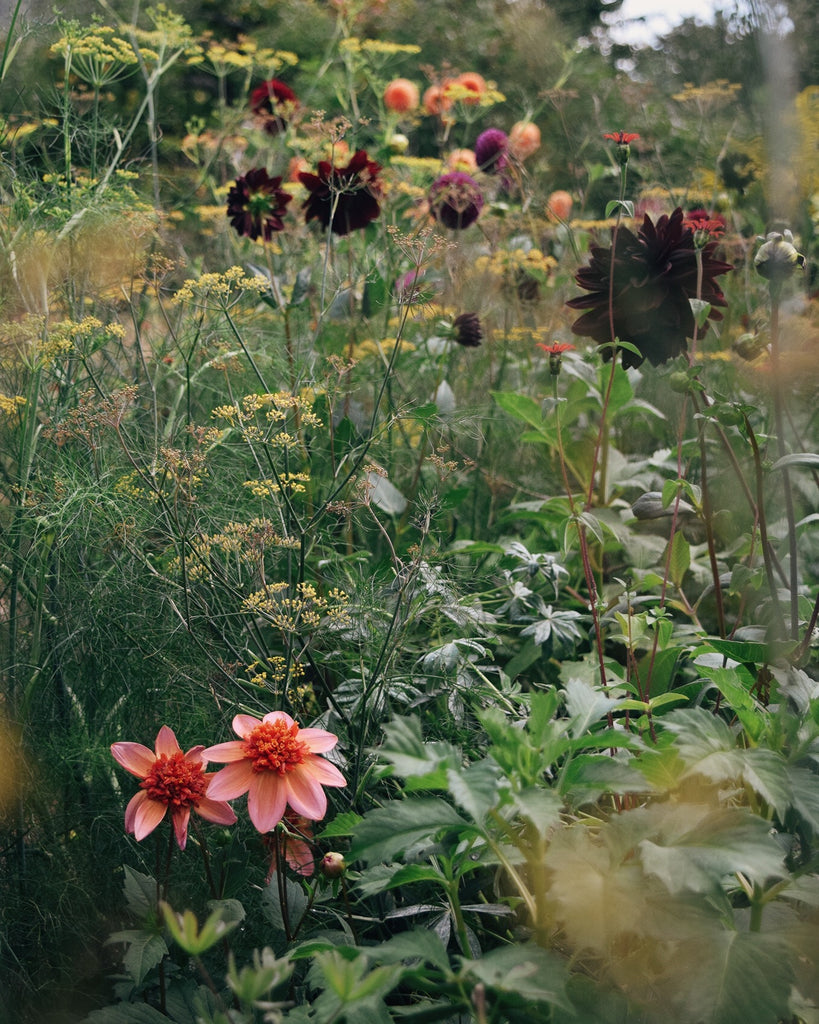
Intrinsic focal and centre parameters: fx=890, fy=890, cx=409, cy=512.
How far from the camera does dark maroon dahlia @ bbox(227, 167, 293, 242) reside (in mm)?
1517

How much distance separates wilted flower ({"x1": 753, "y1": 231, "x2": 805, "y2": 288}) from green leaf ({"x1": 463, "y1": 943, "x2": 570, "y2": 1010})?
2.20 ft

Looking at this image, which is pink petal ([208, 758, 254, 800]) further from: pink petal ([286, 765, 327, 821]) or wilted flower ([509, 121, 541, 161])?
wilted flower ([509, 121, 541, 161])

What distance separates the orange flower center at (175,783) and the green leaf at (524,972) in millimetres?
318

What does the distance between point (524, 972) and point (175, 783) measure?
398 millimetres

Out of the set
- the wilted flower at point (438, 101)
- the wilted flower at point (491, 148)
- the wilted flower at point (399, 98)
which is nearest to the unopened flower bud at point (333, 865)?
the wilted flower at point (491, 148)

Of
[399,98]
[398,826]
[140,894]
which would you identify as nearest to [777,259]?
[398,826]

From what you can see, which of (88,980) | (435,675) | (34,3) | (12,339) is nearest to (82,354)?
(12,339)

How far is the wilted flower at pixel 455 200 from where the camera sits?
1729 millimetres

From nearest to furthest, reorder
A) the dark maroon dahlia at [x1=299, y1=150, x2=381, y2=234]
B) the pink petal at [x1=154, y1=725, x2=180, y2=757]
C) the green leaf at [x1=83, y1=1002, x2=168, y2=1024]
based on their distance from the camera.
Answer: the green leaf at [x1=83, y1=1002, x2=168, y2=1024], the pink petal at [x1=154, y1=725, x2=180, y2=757], the dark maroon dahlia at [x1=299, y1=150, x2=381, y2=234]

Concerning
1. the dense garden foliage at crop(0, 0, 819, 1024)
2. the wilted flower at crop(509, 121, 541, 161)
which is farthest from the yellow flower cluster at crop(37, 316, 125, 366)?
the wilted flower at crop(509, 121, 541, 161)

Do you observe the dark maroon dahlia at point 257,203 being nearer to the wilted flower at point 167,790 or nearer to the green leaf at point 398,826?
the wilted flower at point 167,790

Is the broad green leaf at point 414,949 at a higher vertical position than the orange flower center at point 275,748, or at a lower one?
lower

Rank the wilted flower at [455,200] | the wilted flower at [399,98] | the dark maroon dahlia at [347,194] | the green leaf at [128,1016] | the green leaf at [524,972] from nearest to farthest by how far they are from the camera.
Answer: the green leaf at [524,972]
the green leaf at [128,1016]
the dark maroon dahlia at [347,194]
the wilted flower at [455,200]
the wilted flower at [399,98]

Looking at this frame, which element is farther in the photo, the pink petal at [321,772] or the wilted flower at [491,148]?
the wilted flower at [491,148]
